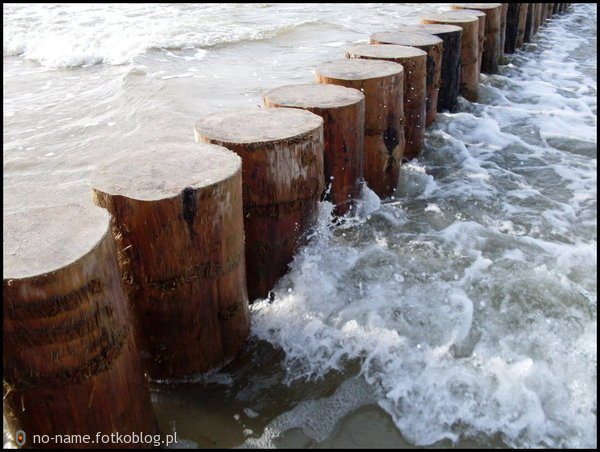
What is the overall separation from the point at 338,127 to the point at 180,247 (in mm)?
1632

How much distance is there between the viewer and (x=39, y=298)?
1.90m

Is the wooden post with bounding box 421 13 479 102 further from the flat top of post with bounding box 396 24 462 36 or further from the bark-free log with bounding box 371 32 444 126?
the bark-free log with bounding box 371 32 444 126

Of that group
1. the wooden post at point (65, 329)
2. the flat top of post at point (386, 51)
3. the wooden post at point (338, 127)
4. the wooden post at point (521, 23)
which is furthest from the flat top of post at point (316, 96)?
the wooden post at point (521, 23)

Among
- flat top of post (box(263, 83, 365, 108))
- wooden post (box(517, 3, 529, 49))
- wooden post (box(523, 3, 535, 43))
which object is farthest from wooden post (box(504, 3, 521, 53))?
flat top of post (box(263, 83, 365, 108))

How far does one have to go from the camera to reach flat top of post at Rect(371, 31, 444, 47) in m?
5.40

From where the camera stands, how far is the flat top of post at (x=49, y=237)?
1943mm

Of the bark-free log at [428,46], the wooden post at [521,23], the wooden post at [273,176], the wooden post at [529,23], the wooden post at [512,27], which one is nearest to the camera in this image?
the wooden post at [273,176]

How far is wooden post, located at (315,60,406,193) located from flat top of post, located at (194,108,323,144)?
32.2 inches

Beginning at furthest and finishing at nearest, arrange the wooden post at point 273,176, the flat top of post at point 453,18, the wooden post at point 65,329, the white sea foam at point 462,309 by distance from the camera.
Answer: the flat top of post at point 453,18 < the wooden post at point 273,176 < the white sea foam at point 462,309 < the wooden post at point 65,329

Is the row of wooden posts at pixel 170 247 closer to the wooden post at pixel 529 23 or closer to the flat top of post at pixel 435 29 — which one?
the flat top of post at pixel 435 29

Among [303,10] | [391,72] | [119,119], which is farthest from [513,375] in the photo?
[303,10]

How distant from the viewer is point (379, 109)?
421cm

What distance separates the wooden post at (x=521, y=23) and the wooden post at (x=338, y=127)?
7358mm

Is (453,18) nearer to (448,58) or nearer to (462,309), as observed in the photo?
(448,58)
